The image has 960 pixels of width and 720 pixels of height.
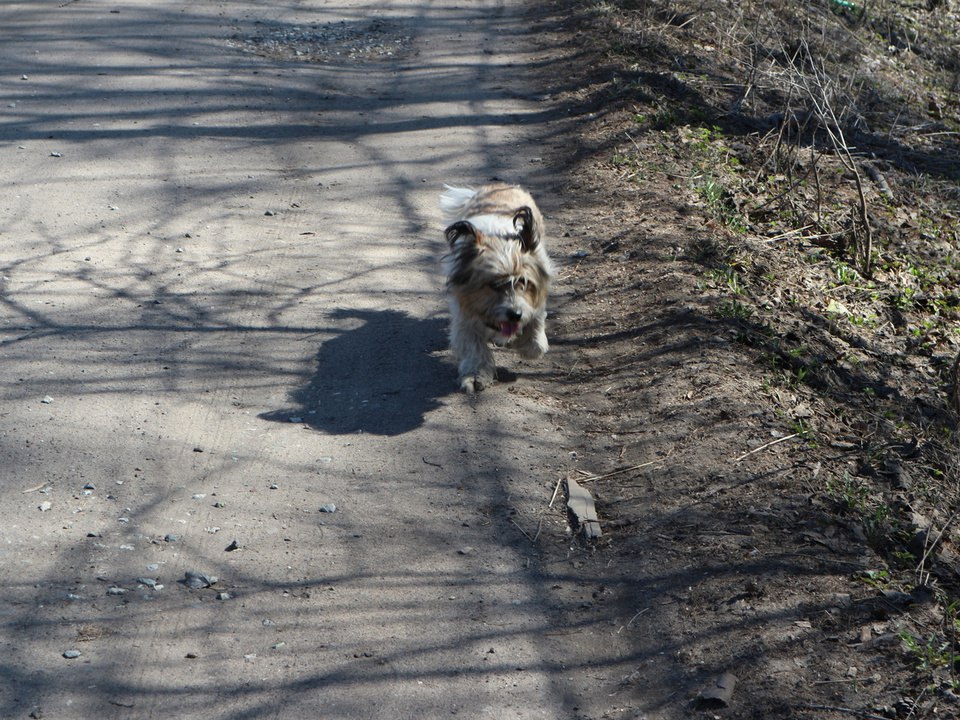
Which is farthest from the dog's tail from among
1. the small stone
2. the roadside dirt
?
the small stone

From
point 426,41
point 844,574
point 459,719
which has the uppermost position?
point 426,41

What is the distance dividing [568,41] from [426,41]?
89.1 inches

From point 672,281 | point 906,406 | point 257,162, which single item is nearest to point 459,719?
point 906,406

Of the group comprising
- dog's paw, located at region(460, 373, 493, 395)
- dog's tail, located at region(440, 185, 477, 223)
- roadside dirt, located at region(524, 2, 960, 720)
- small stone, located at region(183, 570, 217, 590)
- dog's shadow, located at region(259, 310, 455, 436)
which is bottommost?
small stone, located at region(183, 570, 217, 590)

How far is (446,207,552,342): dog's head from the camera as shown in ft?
21.3

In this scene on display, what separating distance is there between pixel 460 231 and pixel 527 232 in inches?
19.0

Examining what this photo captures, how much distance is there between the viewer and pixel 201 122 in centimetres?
1170

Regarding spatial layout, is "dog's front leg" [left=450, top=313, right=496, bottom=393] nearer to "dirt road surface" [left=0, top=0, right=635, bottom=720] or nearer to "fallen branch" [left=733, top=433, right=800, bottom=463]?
"dirt road surface" [left=0, top=0, right=635, bottom=720]

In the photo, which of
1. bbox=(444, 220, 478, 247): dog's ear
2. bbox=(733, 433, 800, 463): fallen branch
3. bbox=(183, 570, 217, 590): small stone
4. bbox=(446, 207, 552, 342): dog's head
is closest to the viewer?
bbox=(183, 570, 217, 590): small stone

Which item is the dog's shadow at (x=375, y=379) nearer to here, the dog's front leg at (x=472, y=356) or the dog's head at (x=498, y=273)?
the dog's front leg at (x=472, y=356)

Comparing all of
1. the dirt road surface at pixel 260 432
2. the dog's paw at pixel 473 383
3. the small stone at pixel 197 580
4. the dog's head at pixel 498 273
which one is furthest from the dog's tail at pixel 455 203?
the small stone at pixel 197 580

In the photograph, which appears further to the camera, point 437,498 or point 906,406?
point 906,406

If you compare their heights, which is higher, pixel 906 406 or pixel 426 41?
pixel 426 41

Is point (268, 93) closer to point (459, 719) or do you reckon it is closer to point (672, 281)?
point (672, 281)
